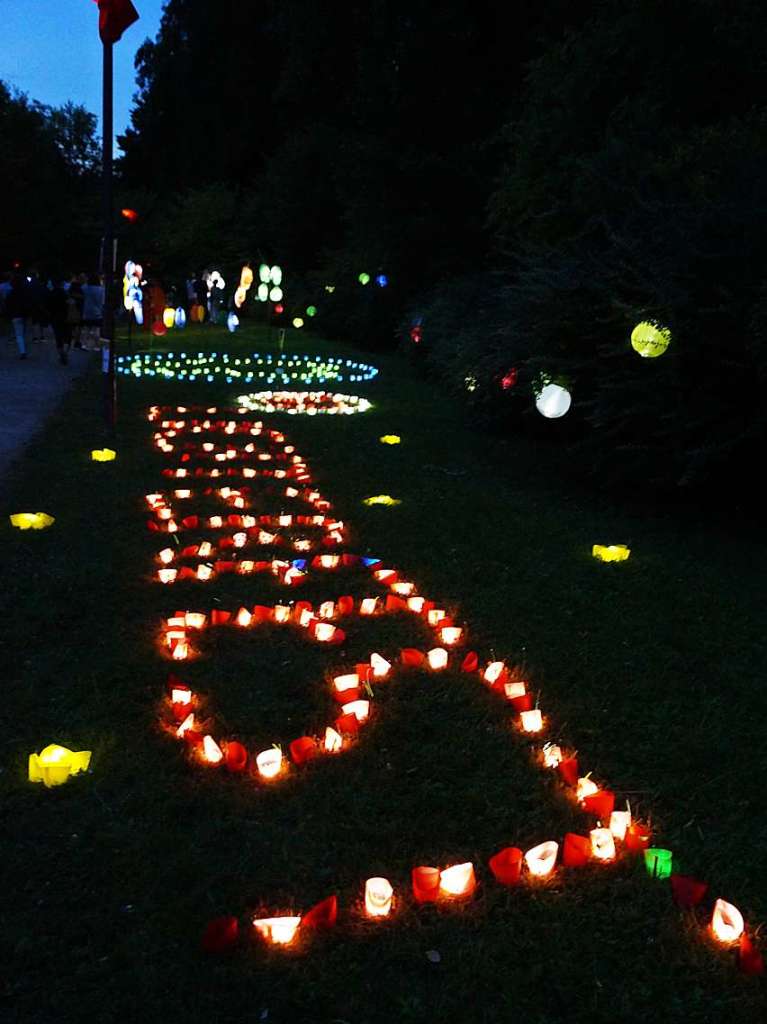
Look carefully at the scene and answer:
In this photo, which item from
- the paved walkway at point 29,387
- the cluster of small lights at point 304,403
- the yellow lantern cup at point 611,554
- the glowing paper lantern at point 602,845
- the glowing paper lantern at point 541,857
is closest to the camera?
the glowing paper lantern at point 541,857

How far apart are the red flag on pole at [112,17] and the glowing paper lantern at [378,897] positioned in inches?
337

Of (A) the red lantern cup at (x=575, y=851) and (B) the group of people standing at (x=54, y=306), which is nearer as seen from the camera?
(A) the red lantern cup at (x=575, y=851)

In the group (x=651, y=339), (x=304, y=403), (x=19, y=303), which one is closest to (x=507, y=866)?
(x=651, y=339)

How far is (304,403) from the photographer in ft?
43.5

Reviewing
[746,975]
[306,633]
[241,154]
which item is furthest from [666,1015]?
[241,154]

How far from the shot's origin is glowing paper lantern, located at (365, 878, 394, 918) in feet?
8.73

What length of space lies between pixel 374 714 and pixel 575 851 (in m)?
1.22

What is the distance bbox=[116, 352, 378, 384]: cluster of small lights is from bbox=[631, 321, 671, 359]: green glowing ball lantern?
390 inches

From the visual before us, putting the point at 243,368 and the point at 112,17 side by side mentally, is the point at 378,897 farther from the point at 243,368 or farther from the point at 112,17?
the point at 243,368

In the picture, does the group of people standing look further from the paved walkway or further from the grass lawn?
the grass lawn

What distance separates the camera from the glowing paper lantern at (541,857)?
9.45ft

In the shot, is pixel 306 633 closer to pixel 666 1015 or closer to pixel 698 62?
pixel 666 1015

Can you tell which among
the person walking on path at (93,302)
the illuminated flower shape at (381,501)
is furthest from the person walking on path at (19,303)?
the illuminated flower shape at (381,501)

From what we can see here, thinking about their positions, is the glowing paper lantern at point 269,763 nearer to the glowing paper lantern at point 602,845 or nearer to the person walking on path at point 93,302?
the glowing paper lantern at point 602,845
